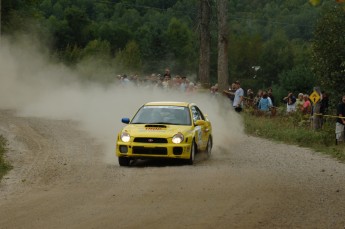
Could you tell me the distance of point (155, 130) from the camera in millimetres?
18625

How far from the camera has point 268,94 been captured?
116ft

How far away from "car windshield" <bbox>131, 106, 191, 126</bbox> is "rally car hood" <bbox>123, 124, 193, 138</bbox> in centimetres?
45

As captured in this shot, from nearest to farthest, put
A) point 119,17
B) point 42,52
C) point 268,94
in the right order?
point 268,94, point 42,52, point 119,17

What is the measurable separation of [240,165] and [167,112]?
2.44 metres

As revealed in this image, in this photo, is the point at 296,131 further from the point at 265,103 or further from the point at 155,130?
the point at 155,130

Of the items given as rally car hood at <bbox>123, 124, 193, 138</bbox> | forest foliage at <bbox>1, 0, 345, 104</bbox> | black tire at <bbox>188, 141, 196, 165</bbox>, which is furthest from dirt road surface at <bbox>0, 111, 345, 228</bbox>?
forest foliage at <bbox>1, 0, 345, 104</bbox>

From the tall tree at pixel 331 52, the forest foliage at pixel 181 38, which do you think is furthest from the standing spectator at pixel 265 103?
the forest foliage at pixel 181 38

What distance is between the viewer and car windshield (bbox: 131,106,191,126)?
19.5 meters

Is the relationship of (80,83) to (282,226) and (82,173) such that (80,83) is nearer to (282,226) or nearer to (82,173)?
(82,173)

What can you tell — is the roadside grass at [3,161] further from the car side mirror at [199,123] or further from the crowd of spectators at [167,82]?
the crowd of spectators at [167,82]

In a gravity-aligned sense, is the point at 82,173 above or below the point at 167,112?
below

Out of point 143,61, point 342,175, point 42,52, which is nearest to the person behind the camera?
point 342,175

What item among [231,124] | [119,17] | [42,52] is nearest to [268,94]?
[231,124]

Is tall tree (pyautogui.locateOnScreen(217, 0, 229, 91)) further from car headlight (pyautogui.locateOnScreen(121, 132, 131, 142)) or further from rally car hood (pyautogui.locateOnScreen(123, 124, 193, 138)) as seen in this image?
car headlight (pyautogui.locateOnScreen(121, 132, 131, 142))
